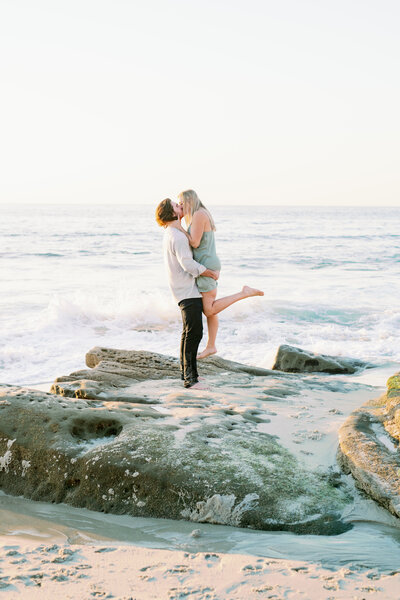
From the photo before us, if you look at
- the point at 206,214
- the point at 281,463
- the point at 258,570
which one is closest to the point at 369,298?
the point at 206,214

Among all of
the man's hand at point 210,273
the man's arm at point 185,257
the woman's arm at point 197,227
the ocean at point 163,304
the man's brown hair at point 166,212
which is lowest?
the ocean at point 163,304

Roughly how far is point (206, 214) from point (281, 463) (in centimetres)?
263

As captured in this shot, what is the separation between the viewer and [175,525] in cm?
314

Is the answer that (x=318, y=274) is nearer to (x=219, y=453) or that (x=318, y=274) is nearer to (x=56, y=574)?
(x=219, y=453)

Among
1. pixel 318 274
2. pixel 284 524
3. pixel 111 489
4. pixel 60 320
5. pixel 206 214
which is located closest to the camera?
pixel 284 524

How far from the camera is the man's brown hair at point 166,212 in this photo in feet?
17.4

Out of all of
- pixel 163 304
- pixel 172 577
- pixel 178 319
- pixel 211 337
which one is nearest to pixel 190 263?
pixel 211 337

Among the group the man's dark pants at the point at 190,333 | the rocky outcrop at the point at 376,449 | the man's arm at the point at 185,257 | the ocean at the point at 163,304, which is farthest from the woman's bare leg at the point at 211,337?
the ocean at the point at 163,304

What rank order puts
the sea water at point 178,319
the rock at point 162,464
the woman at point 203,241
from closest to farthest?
1. the sea water at point 178,319
2. the rock at point 162,464
3. the woman at point 203,241

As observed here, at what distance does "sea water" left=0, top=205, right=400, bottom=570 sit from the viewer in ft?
9.80

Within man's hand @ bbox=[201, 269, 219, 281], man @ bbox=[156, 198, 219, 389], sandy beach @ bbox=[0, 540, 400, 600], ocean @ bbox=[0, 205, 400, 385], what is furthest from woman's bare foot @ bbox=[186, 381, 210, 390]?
sandy beach @ bbox=[0, 540, 400, 600]

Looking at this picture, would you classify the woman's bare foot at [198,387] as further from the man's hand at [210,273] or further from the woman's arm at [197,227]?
the woman's arm at [197,227]

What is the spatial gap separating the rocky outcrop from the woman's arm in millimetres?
2164

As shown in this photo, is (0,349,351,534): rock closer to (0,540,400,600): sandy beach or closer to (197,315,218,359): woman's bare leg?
(0,540,400,600): sandy beach
